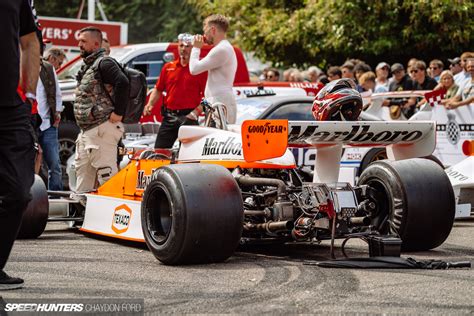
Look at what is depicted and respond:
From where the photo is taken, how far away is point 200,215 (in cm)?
711

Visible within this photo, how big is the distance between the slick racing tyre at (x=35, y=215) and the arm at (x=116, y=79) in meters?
1.39

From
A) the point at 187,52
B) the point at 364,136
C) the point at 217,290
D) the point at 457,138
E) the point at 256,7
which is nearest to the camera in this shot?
the point at 217,290

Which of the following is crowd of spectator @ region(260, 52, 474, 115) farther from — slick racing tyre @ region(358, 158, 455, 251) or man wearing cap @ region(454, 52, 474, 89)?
slick racing tyre @ region(358, 158, 455, 251)

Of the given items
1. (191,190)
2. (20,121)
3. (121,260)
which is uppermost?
(20,121)

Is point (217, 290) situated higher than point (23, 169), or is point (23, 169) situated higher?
point (23, 169)

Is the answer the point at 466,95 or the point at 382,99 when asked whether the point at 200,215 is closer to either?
the point at 466,95

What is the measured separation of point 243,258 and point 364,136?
4.14ft

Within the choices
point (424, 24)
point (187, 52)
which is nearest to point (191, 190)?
point (187, 52)

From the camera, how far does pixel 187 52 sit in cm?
1202

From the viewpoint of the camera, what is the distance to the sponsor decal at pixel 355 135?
739 centimetres

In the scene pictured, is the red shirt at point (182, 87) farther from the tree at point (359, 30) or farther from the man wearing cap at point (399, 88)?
the tree at point (359, 30)

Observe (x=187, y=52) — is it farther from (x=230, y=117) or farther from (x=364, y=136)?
(x=364, y=136)

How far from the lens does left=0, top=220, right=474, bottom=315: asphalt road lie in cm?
568

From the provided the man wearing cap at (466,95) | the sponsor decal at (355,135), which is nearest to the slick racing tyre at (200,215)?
the sponsor decal at (355,135)
